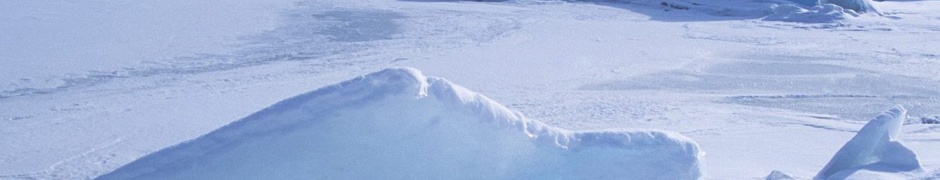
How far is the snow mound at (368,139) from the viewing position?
2971 millimetres

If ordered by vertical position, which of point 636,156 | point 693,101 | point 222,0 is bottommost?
point 222,0

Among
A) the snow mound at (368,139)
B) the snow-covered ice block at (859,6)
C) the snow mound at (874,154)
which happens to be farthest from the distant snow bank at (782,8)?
the snow mound at (368,139)

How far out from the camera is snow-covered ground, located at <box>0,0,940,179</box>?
201 inches

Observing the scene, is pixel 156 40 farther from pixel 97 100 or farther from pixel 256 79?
pixel 97 100

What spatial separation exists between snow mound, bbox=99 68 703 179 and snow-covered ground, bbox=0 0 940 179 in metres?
1.31

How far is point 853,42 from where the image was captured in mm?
10078

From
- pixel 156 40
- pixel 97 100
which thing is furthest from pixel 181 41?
pixel 97 100

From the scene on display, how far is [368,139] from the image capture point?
3.03 m

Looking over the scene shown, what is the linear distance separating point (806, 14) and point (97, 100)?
28.1 feet

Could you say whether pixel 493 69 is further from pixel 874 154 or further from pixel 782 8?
pixel 782 8

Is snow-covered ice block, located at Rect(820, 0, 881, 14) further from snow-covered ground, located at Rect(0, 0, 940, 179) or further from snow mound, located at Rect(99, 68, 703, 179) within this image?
snow mound, located at Rect(99, 68, 703, 179)

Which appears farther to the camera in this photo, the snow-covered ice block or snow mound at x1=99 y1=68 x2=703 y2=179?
the snow-covered ice block

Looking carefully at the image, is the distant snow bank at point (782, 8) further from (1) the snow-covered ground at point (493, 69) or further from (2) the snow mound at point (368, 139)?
(2) the snow mound at point (368, 139)

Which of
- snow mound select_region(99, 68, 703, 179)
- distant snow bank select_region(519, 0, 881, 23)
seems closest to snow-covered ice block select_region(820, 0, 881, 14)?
distant snow bank select_region(519, 0, 881, 23)
